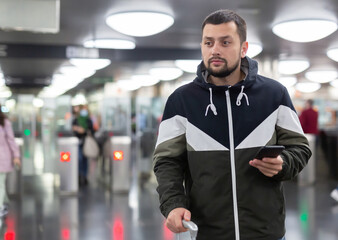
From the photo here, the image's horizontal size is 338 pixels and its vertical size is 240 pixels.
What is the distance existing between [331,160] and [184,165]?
10160mm

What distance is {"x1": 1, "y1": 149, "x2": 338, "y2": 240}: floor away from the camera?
Answer: 5309mm

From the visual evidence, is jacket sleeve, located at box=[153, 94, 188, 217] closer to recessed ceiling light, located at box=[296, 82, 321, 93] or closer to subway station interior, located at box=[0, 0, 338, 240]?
subway station interior, located at box=[0, 0, 338, 240]

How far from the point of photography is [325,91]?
20281 millimetres

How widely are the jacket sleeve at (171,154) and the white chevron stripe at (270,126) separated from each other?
9.9 inches

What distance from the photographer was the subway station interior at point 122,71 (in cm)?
559

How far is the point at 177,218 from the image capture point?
1.60 meters

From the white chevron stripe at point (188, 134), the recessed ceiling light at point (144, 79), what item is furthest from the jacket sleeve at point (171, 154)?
the recessed ceiling light at point (144, 79)

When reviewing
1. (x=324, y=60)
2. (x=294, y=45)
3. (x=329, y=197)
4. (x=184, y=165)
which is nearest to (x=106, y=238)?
(x=184, y=165)

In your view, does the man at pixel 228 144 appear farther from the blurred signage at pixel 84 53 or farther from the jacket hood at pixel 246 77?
the blurred signage at pixel 84 53

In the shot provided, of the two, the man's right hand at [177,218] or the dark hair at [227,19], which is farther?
the dark hair at [227,19]

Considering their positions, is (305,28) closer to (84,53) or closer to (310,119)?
(310,119)

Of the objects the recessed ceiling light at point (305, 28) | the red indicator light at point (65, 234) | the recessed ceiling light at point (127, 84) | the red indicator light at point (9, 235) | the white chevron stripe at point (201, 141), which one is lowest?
the red indicator light at point (65, 234)

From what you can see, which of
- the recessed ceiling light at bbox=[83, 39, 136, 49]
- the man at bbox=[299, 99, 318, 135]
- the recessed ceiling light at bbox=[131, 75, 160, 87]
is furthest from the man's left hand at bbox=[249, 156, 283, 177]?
the recessed ceiling light at bbox=[131, 75, 160, 87]

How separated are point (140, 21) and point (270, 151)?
5.63m
